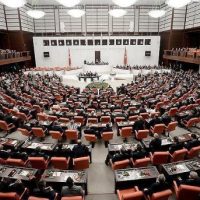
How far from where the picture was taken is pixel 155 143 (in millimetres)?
6559

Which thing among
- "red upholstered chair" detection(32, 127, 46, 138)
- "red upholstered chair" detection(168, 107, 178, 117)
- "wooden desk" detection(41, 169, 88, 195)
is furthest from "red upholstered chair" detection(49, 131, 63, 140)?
"red upholstered chair" detection(168, 107, 178, 117)

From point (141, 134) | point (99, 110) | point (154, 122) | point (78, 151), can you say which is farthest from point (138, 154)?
point (99, 110)

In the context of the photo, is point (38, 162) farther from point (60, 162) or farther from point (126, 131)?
point (126, 131)

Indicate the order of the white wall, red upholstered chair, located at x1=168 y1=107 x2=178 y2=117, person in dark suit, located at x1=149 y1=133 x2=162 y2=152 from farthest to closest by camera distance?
the white wall < red upholstered chair, located at x1=168 y1=107 x2=178 y2=117 < person in dark suit, located at x1=149 y1=133 x2=162 y2=152

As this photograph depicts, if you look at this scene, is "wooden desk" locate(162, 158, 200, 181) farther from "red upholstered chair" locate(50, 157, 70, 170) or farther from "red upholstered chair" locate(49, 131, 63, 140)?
"red upholstered chair" locate(49, 131, 63, 140)

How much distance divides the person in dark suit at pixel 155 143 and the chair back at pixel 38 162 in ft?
10.8

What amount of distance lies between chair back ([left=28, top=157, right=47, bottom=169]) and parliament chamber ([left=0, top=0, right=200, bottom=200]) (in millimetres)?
27

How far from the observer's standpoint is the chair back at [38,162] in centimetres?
587

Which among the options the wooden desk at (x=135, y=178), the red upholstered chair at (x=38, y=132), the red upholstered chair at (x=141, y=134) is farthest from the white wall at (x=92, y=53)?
the wooden desk at (x=135, y=178)

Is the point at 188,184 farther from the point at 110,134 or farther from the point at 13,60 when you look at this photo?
the point at 13,60

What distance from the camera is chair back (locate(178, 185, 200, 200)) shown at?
14.6 ft

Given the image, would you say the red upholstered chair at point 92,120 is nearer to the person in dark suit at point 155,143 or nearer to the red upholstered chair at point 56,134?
the red upholstered chair at point 56,134

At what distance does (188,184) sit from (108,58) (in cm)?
2737

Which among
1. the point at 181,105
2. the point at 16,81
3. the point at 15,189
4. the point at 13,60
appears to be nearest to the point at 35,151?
the point at 15,189
